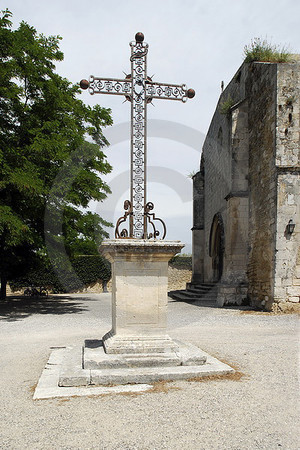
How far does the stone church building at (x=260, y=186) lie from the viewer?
1077cm

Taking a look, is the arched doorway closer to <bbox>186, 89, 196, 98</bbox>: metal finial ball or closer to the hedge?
the hedge

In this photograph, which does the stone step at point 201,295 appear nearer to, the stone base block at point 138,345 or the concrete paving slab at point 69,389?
the stone base block at point 138,345

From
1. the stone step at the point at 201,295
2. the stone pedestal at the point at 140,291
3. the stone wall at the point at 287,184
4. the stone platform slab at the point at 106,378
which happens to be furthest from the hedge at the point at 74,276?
the stone platform slab at the point at 106,378

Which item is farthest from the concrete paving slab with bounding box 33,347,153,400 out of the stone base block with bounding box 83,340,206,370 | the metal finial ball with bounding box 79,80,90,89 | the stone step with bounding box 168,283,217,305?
the stone step with bounding box 168,283,217,305

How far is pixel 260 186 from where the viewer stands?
12.2 meters

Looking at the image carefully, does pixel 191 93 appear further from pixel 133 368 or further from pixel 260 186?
pixel 260 186

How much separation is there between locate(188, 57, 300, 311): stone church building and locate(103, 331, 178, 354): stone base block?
6.87m

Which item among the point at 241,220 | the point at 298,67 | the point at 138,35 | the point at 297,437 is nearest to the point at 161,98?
the point at 138,35

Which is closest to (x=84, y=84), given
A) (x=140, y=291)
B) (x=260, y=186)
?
(x=140, y=291)

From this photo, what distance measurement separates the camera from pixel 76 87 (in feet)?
44.5

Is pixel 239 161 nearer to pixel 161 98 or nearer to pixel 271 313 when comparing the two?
pixel 271 313

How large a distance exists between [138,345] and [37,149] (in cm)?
741

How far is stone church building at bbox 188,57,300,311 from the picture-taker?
10.8m

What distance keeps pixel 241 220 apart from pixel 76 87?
749 centimetres
